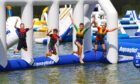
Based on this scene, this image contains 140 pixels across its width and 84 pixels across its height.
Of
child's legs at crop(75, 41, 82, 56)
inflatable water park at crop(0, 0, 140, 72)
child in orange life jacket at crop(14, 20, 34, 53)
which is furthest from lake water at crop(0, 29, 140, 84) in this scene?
child in orange life jacket at crop(14, 20, 34, 53)

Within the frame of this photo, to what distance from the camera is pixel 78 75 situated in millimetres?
14273

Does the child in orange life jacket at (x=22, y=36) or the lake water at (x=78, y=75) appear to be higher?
the child in orange life jacket at (x=22, y=36)

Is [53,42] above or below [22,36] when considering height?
below

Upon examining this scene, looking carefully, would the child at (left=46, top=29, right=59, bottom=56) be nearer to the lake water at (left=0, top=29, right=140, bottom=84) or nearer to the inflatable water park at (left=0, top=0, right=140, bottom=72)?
the inflatable water park at (left=0, top=0, right=140, bottom=72)

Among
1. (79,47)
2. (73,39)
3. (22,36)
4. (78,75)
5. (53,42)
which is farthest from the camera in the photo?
(73,39)

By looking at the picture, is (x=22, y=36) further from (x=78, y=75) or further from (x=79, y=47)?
(x=78, y=75)

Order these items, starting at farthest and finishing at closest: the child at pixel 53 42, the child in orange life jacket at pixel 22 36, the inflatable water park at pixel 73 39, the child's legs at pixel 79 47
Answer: the child's legs at pixel 79 47 < the child at pixel 53 42 < the child in orange life jacket at pixel 22 36 < the inflatable water park at pixel 73 39

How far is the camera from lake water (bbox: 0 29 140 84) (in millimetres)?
13156

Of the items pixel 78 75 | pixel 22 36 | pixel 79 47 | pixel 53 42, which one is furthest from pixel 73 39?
pixel 78 75

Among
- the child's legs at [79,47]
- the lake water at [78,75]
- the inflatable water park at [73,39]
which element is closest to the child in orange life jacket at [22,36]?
the inflatable water park at [73,39]

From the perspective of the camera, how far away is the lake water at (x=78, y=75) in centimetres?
1316

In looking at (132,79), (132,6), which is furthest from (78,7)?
(132,6)

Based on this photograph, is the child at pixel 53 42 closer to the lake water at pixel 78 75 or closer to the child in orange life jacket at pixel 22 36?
the lake water at pixel 78 75

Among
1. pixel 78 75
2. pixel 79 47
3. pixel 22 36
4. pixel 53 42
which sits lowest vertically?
pixel 78 75
